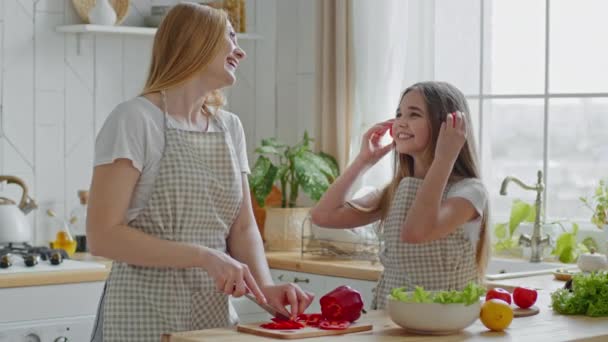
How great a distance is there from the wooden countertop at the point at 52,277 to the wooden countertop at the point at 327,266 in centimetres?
66

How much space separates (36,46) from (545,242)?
6.79ft

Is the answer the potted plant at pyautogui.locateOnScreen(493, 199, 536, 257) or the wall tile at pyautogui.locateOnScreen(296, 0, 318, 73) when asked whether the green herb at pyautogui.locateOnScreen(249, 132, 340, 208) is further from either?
the potted plant at pyautogui.locateOnScreen(493, 199, 536, 257)

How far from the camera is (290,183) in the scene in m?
4.42

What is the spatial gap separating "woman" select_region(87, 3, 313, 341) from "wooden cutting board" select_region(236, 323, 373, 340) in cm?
12

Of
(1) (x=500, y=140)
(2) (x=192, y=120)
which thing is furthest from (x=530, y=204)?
(2) (x=192, y=120)

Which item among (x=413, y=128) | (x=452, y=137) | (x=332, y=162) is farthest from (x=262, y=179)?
(x=452, y=137)

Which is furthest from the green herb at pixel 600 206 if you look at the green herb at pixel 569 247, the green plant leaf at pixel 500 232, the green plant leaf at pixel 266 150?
the green plant leaf at pixel 266 150

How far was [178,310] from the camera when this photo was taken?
96.8 inches

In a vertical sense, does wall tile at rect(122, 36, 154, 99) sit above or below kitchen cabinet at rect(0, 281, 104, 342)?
above

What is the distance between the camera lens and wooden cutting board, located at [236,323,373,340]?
2.09 meters

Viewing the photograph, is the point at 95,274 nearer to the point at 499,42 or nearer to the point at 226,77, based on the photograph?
→ the point at 226,77

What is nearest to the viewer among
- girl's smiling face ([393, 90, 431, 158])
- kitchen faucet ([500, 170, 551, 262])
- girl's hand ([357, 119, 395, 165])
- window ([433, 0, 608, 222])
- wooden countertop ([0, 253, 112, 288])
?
girl's smiling face ([393, 90, 431, 158])

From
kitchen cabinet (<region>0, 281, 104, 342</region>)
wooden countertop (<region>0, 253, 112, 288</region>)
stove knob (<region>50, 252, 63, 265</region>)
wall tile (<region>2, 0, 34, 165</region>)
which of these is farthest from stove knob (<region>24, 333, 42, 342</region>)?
wall tile (<region>2, 0, 34, 165</region>)

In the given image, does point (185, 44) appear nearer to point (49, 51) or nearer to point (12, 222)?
point (12, 222)
